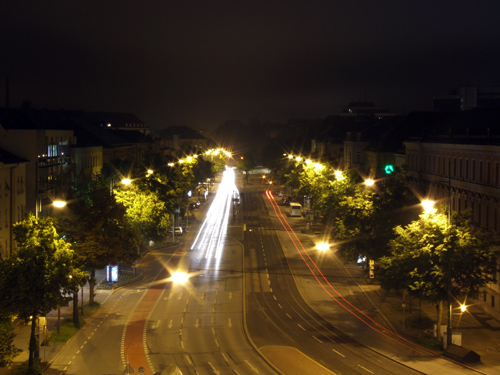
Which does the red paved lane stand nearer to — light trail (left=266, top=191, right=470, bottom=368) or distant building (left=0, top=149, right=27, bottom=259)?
distant building (left=0, top=149, right=27, bottom=259)

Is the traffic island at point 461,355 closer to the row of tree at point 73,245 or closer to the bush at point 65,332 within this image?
the row of tree at point 73,245

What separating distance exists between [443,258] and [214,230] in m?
46.3

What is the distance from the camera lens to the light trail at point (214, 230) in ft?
205

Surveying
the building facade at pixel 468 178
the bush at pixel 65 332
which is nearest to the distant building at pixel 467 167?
the building facade at pixel 468 178

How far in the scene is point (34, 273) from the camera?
28312mm

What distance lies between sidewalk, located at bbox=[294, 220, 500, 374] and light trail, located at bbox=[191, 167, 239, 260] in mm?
18297

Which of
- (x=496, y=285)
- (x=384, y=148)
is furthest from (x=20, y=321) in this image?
(x=384, y=148)

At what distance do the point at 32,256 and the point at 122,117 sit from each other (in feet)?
527

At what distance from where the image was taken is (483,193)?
42.1 m

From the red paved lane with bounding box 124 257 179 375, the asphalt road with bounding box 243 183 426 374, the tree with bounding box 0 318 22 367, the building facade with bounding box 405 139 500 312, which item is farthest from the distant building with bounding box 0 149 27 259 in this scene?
the building facade with bounding box 405 139 500 312

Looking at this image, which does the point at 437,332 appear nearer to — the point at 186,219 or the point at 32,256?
the point at 32,256

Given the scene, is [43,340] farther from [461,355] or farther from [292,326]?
[461,355]

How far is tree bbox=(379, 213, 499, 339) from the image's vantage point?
32.7 metres

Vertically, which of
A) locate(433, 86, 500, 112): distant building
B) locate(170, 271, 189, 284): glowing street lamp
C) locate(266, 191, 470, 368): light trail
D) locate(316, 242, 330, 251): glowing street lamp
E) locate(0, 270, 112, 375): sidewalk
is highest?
locate(433, 86, 500, 112): distant building
